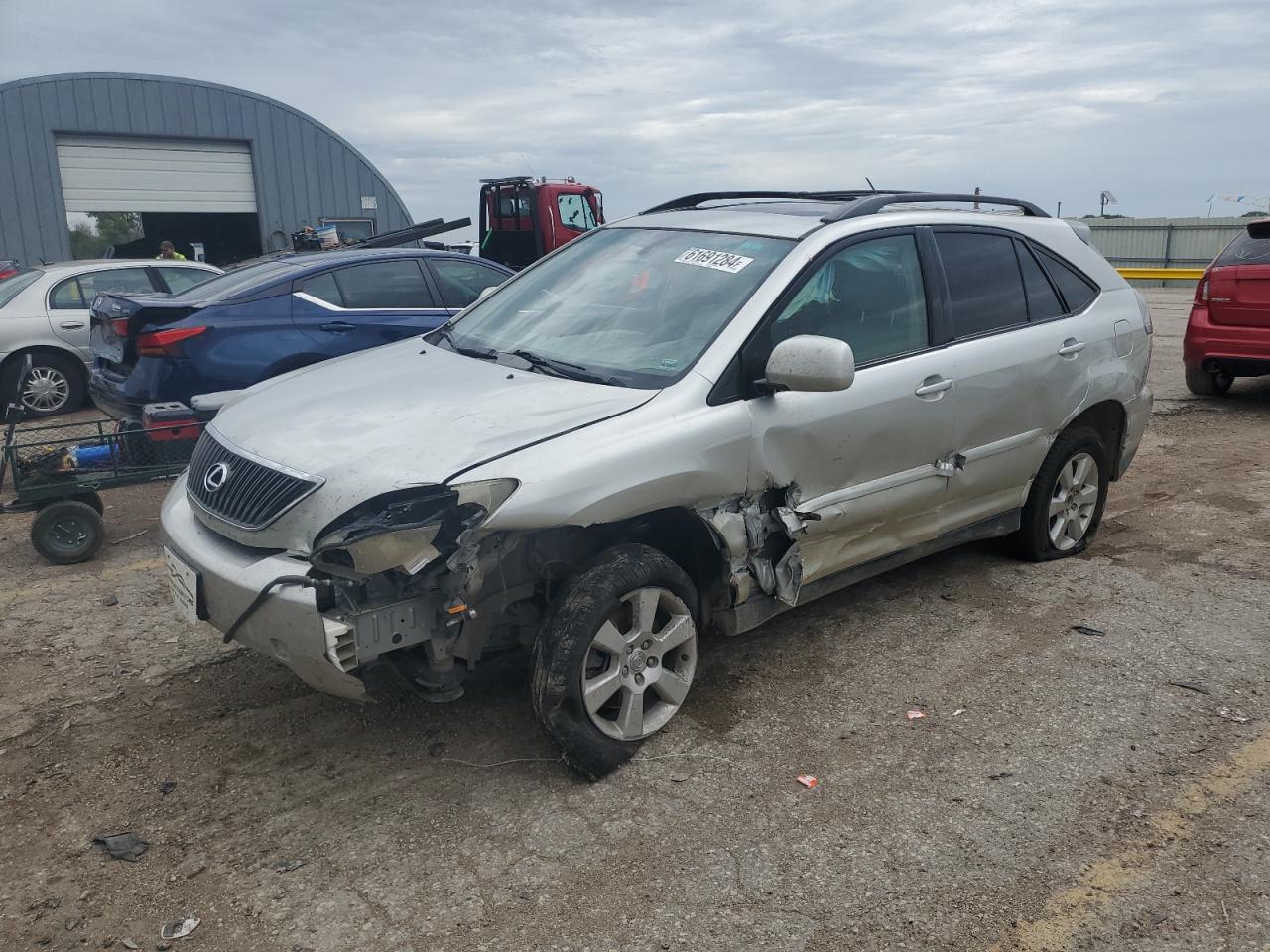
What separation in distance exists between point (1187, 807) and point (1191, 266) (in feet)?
94.7

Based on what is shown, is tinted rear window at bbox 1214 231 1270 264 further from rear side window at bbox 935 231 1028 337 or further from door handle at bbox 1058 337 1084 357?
rear side window at bbox 935 231 1028 337

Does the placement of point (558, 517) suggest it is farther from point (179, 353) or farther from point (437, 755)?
point (179, 353)

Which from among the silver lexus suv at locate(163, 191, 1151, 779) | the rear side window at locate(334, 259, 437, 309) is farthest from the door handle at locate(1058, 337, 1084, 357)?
the rear side window at locate(334, 259, 437, 309)

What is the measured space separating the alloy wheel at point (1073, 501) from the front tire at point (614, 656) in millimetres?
2487

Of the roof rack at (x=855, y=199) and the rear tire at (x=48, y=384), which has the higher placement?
the roof rack at (x=855, y=199)

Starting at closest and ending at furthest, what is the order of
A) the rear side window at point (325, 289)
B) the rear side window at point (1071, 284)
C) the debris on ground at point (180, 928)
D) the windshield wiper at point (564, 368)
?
the debris on ground at point (180, 928), the windshield wiper at point (564, 368), the rear side window at point (1071, 284), the rear side window at point (325, 289)

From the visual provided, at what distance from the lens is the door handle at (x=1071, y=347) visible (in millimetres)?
4754

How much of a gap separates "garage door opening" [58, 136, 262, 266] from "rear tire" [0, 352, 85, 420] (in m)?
11.6

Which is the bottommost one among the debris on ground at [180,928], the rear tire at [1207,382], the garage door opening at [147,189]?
the debris on ground at [180,928]

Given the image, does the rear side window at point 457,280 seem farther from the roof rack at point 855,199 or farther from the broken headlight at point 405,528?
the broken headlight at point 405,528

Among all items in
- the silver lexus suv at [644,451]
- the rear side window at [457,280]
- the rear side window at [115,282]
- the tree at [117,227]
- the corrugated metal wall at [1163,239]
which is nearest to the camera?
the silver lexus suv at [644,451]

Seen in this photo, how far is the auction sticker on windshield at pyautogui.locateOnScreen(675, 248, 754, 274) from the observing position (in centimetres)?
391

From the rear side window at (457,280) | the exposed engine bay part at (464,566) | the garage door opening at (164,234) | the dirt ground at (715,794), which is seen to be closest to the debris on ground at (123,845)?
the dirt ground at (715,794)

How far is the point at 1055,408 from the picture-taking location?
4.75 m
